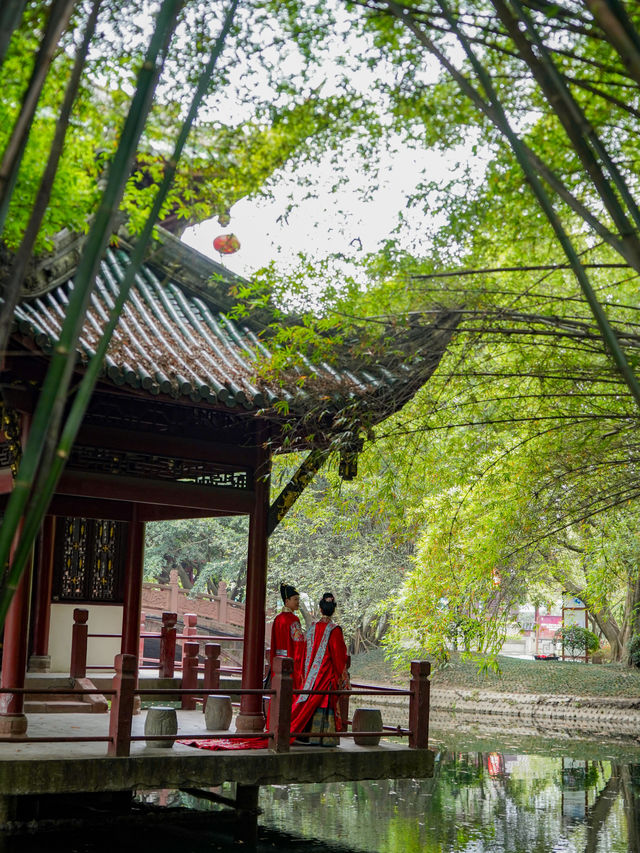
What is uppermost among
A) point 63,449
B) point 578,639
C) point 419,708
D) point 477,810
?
point 63,449

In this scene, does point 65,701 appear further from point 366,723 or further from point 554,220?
point 554,220

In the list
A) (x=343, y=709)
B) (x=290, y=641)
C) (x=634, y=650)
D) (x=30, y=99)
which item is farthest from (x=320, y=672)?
(x=634, y=650)

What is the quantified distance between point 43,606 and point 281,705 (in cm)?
487

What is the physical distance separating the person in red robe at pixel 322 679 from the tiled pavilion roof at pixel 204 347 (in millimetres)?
1591

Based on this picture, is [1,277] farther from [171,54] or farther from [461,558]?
[461,558]

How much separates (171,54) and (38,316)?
2466 mm

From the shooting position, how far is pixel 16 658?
6297mm

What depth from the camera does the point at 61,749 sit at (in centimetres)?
609

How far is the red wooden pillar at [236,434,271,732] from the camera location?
7180 millimetres

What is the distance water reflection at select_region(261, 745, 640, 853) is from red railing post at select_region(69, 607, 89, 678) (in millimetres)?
2220

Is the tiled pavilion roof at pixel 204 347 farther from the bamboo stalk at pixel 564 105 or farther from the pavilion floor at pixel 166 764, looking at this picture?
the bamboo stalk at pixel 564 105

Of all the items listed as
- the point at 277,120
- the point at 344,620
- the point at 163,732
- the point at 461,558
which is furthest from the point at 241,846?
the point at 344,620

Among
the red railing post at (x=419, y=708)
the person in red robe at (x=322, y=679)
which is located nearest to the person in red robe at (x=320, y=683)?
the person in red robe at (x=322, y=679)

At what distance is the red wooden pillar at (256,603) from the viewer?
7180 mm
